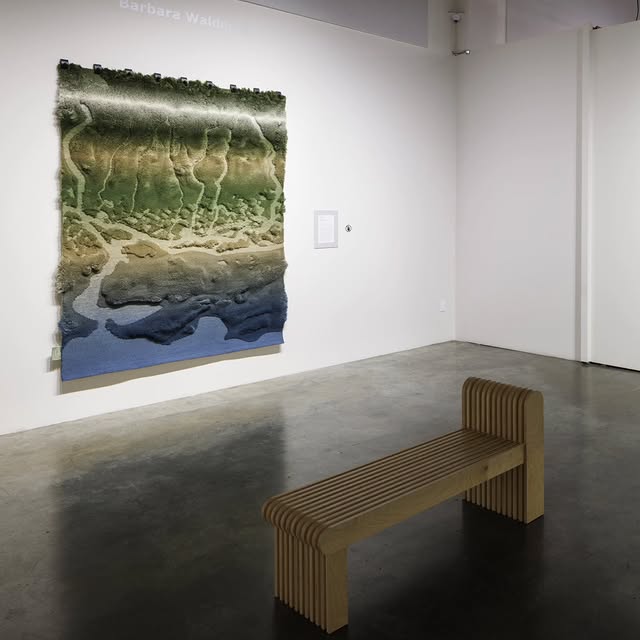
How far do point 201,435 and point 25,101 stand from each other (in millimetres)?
2570

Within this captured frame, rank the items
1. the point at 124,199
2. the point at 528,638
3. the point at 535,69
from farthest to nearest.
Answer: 1. the point at 535,69
2. the point at 124,199
3. the point at 528,638

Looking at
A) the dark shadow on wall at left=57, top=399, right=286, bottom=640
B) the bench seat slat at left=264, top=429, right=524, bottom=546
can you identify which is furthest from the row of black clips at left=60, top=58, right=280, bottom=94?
the bench seat slat at left=264, top=429, right=524, bottom=546

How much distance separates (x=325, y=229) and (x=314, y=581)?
15.3 feet

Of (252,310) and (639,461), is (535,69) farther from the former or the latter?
(639,461)

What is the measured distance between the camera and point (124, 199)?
5402mm

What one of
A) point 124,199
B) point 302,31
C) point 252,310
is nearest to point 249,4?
point 302,31

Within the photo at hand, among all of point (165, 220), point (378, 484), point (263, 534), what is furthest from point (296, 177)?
point (378, 484)

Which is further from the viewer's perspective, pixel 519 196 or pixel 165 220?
pixel 519 196

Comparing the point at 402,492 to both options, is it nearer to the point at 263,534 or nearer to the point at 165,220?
the point at 263,534

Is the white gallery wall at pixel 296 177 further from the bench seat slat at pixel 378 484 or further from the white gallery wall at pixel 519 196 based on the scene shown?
the bench seat slat at pixel 378 484

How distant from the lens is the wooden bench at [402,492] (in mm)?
2566

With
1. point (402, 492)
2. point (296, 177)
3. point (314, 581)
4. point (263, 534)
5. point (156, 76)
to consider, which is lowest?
point (263, 534)

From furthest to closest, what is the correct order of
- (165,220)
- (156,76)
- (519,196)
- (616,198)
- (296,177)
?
(519,196) → (616,198) → (296,177) → (165,220) → (156,76)

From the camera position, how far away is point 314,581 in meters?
2.61
